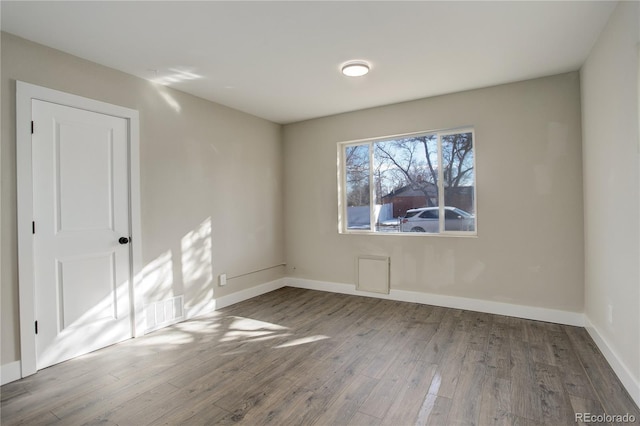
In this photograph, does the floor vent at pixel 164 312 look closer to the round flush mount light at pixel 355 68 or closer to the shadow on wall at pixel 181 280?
the shadow on wall at pixel 181 280

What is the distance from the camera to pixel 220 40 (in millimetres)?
2609

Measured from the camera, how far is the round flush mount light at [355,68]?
10.0 ft

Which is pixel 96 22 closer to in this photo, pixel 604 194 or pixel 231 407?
pixel 231 407

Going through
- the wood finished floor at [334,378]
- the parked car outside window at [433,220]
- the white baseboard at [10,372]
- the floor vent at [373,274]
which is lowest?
the wood finished floor at [334,378]

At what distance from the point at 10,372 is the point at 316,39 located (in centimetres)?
346

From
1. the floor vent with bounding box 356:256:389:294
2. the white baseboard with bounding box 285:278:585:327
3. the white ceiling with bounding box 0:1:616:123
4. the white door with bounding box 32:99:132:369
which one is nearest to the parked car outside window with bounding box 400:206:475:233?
the floor vent with bounding box 356:256:389:294

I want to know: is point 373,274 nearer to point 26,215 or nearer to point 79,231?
point 79,231

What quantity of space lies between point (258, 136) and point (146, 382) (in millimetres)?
→ 3452

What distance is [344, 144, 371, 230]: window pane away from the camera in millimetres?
4738

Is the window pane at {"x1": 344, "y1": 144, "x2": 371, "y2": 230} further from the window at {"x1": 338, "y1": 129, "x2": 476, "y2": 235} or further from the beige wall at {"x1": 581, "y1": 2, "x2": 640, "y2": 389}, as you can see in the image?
the beige wall at {"x1": 581, "y1": 2, "x2": 640, "y2": 389}

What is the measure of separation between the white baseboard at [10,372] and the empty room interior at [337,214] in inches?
0.4

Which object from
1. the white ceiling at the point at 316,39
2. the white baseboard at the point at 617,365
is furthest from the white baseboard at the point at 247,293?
the white baseboard at the point at 617,365

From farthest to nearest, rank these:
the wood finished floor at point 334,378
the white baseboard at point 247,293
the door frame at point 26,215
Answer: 1. the white baseboard at point 247,293
2. the door frame at point 26,215
3. the wood finished floor at point 334,378

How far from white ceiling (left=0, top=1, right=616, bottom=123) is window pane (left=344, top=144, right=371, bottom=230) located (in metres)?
1.23
